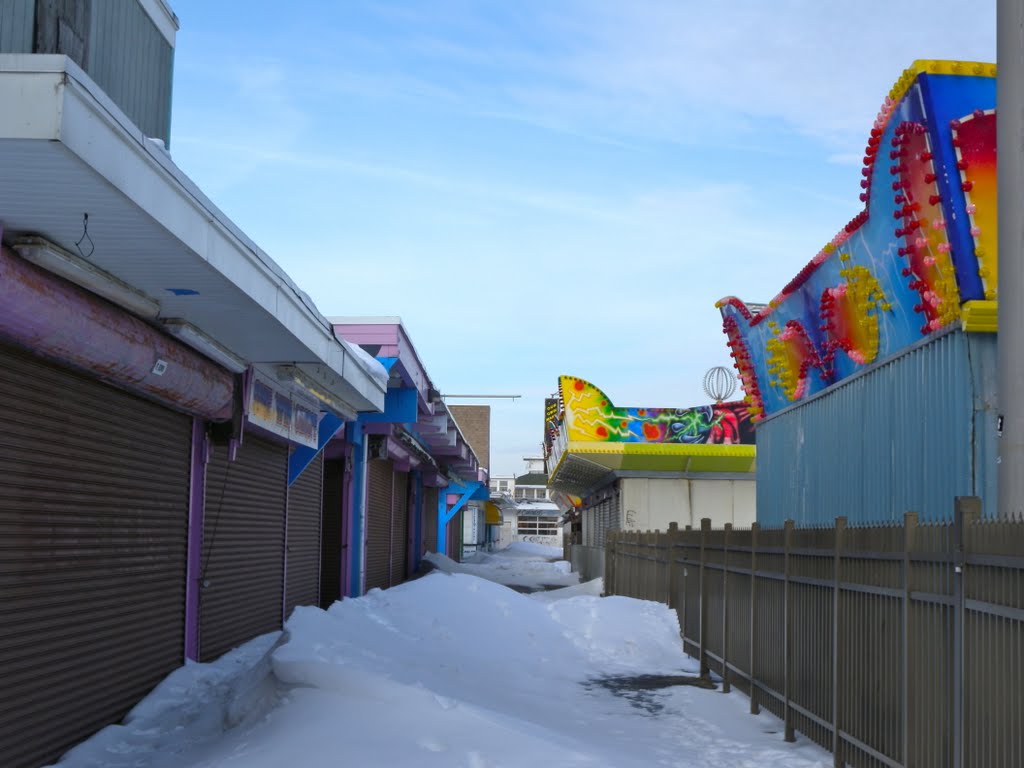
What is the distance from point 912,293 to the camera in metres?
11.4

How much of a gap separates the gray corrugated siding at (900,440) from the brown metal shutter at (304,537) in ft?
24.1

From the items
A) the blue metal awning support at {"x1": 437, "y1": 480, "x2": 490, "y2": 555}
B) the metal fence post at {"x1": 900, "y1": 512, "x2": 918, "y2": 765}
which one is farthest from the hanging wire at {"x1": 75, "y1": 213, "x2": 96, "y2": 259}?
the blue metal awning support at {"x1": 437, "y1": 480, "x2": 490, "y2": 555}

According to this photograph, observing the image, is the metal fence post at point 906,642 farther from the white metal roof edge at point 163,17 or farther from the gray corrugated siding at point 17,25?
the white metal roof edge at point 163,17

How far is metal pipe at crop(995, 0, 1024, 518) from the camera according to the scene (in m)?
6.88

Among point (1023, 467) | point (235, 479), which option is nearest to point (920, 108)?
point (1023, 467)

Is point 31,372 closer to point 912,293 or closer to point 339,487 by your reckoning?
point 912,293

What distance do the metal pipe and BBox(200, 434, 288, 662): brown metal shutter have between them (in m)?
8.42

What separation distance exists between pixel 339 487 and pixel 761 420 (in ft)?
25.5

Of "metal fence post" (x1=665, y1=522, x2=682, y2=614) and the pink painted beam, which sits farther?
"metal fence post" (x1=665, y1=522, x2=682, y2=614)

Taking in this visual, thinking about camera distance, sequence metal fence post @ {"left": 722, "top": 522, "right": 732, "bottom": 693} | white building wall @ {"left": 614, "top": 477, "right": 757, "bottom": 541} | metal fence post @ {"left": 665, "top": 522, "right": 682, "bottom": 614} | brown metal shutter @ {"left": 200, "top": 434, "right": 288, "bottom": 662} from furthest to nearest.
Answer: white building wall @ {"left": 614, "top": 477, "right": 757, "bottom": 541}
metal fence post @ {"left": 665, "top": 522, "right": 682, "bottom": 614}
brown metal shutter @ {"left": 200, "top": 434, "right": 288, "bottom": 662}
metal fence post @ {"left": 722, "top": 522, "right": 732, "bottom": 693}

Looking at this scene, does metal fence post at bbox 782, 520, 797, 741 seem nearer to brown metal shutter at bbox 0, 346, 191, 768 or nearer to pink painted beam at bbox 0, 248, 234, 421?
pink painted beam at bbox 0, 248, 234, 421

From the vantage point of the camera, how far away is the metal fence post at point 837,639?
8.34 meters

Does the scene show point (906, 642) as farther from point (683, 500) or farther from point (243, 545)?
point (683, 500)

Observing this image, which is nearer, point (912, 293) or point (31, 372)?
point (31, 372)
